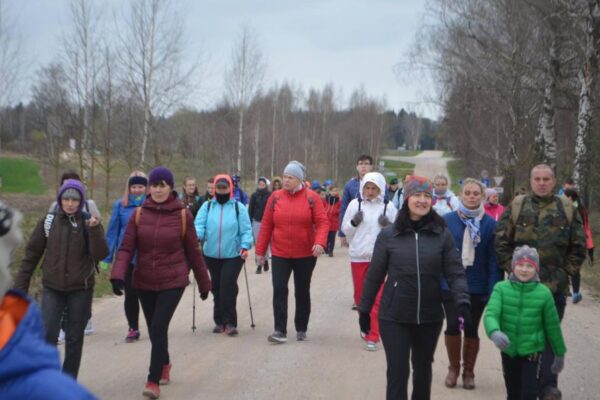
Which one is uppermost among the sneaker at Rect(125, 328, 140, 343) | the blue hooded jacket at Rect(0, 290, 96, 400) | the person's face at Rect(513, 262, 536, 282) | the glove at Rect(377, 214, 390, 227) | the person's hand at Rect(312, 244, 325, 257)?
the blue hooded jacket at Rect(0, 290, 96, 400)

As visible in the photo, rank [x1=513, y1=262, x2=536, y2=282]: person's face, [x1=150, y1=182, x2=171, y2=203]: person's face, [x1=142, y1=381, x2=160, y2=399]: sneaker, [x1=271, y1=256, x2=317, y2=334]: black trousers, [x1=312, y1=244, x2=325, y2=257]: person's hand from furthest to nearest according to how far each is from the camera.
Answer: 1. [x1=271, y1=256, x2=317, y2=334]: black trousers
2. [x1=312, y1=244, x2=325, y2=257]: person's hand
3. [x1=150, y1=182, x2=171, y2=203]: person's face
4. [x1=142, y1=381, x2=160, y2=399]: sneaker
5. [x1=513, y1=262, x2=536, y2=282]: person's face

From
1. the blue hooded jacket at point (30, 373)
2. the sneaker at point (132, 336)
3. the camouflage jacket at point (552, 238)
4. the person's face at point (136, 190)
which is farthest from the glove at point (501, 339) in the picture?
the sneaker at point (132, 336)

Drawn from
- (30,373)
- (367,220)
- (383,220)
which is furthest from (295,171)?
(30,373)

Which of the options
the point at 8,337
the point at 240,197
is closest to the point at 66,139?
the point at 240,197

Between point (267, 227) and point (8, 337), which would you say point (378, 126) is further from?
point (8, 337)

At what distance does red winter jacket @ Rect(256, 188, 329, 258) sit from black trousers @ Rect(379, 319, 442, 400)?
10.7 feet

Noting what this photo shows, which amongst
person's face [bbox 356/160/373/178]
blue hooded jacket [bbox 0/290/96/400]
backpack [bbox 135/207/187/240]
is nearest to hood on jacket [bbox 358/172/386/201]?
person's face [bbox 356/160/373/178]

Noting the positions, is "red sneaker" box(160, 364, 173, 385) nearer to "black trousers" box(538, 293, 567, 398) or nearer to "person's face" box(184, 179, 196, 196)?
"black trousers" box(538, 293, 567, 398)

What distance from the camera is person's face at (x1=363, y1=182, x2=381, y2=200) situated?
8.39 m

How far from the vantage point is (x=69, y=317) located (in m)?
6.15

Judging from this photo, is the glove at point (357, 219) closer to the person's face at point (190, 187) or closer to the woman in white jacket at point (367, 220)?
the woman in white jacket at point (367, 220)

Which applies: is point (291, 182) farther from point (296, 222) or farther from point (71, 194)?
point (71, 194)

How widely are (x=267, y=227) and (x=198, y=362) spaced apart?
75.8 inches

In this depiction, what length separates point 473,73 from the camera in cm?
3170
